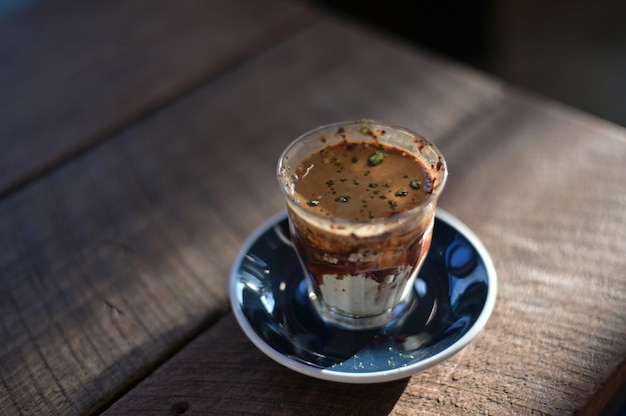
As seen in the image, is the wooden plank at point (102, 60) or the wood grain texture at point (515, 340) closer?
the wood grain texture at point (515, 340)

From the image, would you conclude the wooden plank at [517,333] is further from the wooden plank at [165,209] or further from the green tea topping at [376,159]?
the green tea topping at [376,159]

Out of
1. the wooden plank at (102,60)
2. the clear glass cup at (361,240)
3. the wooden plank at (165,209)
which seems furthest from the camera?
the wooden plank at (102,60)

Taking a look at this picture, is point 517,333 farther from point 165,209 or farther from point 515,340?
point 165,209

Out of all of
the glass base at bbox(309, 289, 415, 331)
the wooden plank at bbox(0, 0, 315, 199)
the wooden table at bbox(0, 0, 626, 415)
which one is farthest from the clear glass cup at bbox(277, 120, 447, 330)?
the wooden plank at bbox(0, 0, 315, 199)

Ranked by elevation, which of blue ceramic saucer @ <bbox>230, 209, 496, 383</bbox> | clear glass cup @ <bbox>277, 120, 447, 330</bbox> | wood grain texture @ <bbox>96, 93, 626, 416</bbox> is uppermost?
clear glass cup @ <bbox>277, 120, 447, 330</bbox>

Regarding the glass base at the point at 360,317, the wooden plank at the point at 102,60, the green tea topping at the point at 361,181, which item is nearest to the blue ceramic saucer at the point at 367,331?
the glass base at the point at 360,317

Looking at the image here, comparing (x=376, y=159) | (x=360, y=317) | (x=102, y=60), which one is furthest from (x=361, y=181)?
(x=102, y=60)

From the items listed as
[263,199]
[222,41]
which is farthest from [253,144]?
[222,41]

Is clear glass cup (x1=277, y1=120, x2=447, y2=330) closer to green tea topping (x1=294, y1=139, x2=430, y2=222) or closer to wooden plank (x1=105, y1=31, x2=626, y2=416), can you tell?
green tea topping (x1=294, y1=139, x2=430, y2=222)
